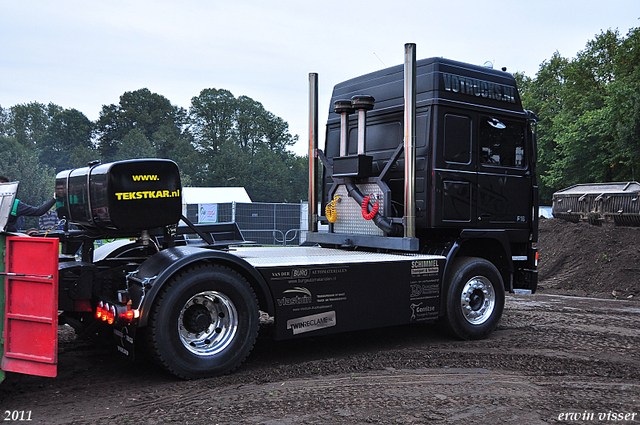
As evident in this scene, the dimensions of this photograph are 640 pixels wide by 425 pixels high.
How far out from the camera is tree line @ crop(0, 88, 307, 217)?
7131 cm

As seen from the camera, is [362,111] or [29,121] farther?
[29,121]

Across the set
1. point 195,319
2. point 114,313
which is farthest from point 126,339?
point 195,319

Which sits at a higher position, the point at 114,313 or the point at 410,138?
the point at 410,138

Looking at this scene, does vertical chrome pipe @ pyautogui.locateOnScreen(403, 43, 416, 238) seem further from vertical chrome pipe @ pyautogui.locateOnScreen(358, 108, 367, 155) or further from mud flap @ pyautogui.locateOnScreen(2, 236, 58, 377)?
mud flap @ pyautogui.locateOnScreen(2, 236, 58, 377)

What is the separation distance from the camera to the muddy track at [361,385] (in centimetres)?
430

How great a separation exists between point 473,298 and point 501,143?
213 cm

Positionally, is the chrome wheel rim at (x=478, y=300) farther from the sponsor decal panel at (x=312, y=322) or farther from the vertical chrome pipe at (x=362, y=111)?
the vertical chrome pipe at (x=362, y=111)

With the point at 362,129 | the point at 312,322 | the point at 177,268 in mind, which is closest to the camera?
the point at 177,268

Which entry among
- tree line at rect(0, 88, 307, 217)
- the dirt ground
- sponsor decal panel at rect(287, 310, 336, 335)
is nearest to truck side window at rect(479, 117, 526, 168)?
the dirt ground

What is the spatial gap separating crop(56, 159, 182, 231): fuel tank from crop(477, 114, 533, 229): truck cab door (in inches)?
159

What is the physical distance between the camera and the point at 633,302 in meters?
11.6

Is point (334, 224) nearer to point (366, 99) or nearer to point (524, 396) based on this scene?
point (366, 99)

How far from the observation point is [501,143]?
25.1 ft

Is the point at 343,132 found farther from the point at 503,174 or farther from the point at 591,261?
the point at 591,261
